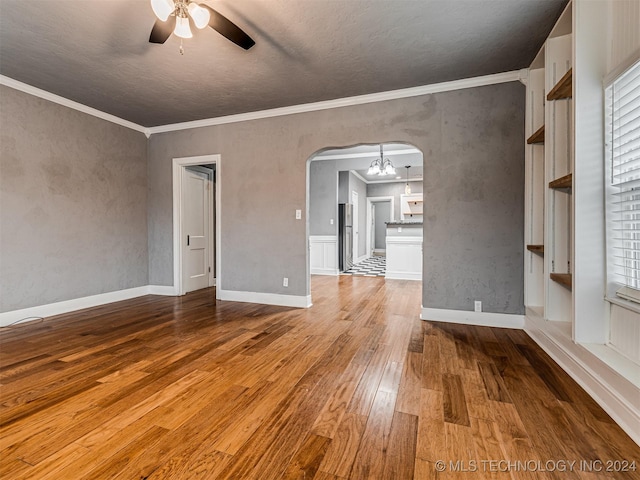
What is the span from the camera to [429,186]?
138 inches

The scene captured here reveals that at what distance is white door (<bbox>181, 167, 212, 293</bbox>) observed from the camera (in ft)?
16.4

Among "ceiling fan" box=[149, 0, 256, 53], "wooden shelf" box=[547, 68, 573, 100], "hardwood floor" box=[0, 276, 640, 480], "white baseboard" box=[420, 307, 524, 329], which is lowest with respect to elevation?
"hardwood floor" box=[0, 276, 640, 480]

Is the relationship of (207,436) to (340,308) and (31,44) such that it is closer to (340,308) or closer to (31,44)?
(340,308)

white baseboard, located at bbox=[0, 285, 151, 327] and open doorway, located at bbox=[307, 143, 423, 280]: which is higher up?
open doorway, located at bbox=[307, 143, 423, 280]

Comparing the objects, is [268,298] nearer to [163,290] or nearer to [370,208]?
[163,290]

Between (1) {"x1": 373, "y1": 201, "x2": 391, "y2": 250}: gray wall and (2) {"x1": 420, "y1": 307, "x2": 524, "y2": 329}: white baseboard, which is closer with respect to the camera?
(2) {"x1": 420, "y1": 307, "x2": 524, "y2": 329}: white baseboard

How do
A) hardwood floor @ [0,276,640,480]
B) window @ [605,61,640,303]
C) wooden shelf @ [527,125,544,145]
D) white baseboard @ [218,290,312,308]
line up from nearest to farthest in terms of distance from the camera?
hardwood floor @ [0,276,640,480] → window @ [605,61,640,303] → wooden shelf @ [527,125,544,145] → white baseboard @ [218,290,312,308]

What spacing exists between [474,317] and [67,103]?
214 inches

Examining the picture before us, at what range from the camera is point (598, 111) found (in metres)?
1.96

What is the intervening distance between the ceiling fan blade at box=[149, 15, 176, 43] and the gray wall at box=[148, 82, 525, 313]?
6.77 feet

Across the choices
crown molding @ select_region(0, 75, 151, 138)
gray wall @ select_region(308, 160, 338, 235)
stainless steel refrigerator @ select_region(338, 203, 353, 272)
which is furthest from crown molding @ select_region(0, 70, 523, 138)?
stainless steel refrigerator @ select_region(338, 203, 353, 272)

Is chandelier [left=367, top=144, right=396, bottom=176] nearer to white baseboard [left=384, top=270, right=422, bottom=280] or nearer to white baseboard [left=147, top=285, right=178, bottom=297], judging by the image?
white baseboard [left=384, top=270, right=422, bottom=280]

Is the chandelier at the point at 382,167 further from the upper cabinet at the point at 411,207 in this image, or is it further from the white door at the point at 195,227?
the upper cabinet at the point at 411,207

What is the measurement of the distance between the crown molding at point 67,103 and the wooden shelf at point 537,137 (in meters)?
5.15
